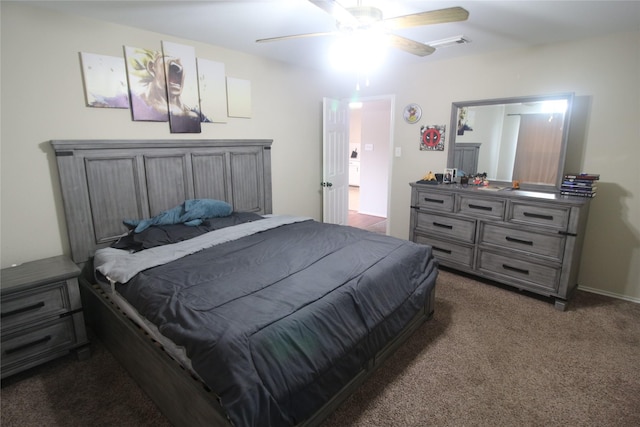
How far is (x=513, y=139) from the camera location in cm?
340

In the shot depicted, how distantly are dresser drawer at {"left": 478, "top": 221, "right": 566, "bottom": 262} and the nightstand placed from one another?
345 cm

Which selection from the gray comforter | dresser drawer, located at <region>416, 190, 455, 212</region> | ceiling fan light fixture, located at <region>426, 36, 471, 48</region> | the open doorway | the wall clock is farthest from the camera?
the open doorway

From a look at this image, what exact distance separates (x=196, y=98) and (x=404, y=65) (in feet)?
8.14

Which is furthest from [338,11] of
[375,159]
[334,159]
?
[375,159]

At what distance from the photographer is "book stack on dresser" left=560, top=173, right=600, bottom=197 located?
2828 mm

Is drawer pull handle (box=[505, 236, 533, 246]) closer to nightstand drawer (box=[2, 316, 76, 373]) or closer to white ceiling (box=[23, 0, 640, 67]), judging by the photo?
white ceiling (box=[23, 0, 640, 67])

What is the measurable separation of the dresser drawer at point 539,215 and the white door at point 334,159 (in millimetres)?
2227

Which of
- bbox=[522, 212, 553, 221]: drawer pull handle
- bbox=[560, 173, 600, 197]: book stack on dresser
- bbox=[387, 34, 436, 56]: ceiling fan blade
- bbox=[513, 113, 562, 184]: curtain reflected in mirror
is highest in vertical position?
bbox=[387, 34, 436, 56]: ceiling fan blade

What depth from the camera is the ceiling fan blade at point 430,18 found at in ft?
5.33

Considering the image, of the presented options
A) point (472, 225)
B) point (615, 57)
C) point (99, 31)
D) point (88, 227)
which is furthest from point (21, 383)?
point (615, 57)

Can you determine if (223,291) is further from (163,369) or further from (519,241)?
(519,241)

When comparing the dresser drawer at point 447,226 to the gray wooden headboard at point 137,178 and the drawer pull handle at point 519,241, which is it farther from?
the gray wooden headboard at point 137,178

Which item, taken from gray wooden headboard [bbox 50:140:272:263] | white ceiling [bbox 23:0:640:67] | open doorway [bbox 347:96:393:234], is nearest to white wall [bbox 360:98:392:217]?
open doorway [bbox 347:96:393:234]

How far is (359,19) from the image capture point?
5.85 ft
